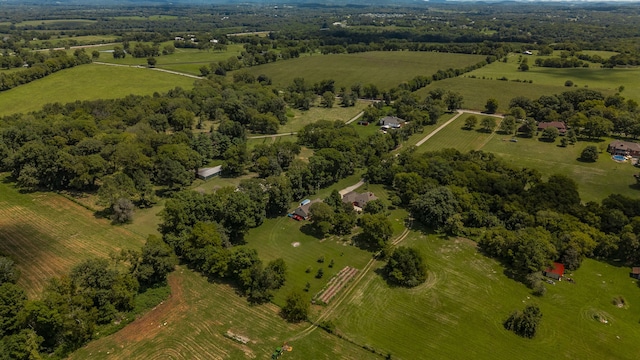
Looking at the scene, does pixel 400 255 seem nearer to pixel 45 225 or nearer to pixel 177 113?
pixel 45 225

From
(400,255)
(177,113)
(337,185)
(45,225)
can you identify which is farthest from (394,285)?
(177,113)

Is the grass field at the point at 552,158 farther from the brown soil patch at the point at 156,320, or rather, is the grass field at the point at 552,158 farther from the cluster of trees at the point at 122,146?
the brown soil patch at the point at 156,320

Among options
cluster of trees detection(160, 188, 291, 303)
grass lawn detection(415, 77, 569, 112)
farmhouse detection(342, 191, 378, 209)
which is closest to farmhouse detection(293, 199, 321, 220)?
cluster of trees detection(160, 188, 291, 303)

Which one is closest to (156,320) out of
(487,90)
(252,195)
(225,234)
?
(225,234)

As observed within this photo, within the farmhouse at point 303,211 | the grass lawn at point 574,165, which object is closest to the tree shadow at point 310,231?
the farmhouse at point 303,211

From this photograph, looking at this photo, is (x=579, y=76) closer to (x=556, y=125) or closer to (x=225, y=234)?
(x=556, y=125)
